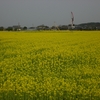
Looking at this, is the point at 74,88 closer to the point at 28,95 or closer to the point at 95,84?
the point at 95,84

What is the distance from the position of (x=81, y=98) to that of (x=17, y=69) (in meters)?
3.40

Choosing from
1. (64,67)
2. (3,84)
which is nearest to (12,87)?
(3,84)

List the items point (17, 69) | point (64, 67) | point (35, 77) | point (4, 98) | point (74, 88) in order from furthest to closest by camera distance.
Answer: point (64, 67) → point (17, 69) → point (35, 77) → point (74, 88) → point (4, 98)

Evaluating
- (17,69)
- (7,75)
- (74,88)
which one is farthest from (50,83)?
(17,69)

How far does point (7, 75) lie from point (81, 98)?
2610 mm

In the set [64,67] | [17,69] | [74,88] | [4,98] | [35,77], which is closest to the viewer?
[4,98]

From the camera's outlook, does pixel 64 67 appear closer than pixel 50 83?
No

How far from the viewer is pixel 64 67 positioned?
9016mm

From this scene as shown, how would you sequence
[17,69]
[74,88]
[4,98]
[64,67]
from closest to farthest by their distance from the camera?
[4,98], [74,88], [17,69], [64,67]

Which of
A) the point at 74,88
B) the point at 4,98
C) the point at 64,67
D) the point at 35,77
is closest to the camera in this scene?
the point at 4,98

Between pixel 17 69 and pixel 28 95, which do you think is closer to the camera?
pixel 28 95

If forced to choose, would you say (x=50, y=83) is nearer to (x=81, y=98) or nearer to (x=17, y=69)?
(x=81, y=98)

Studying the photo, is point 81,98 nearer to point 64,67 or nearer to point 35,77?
point 35,77

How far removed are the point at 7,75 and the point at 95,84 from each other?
2503mm
